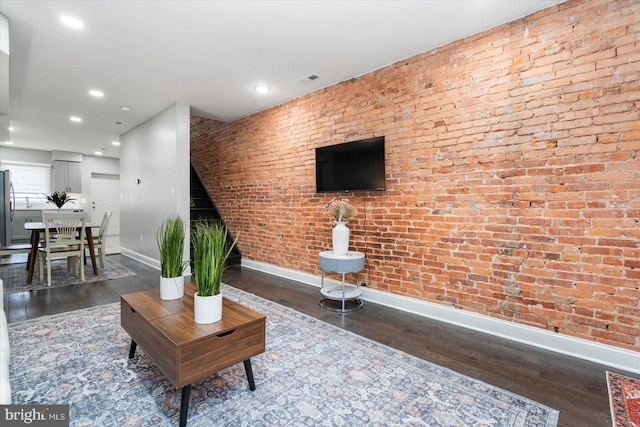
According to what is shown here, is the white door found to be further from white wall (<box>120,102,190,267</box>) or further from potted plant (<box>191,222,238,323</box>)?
potted plant (<box>191,222,238,323</box>)

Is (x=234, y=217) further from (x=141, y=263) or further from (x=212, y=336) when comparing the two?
(x=212, y=336)

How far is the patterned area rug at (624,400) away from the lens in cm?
156

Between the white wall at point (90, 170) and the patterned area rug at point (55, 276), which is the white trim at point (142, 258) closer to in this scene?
the patterned area rug at point (55, 276)

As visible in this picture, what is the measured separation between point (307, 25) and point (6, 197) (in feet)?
22.1

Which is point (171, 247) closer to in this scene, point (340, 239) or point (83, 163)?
point (340, 239)

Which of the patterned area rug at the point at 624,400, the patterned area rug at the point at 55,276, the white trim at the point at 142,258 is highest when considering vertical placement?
the white trim at the point at 142,258

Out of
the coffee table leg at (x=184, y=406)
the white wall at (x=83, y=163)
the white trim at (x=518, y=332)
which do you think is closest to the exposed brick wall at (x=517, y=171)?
the white trim at (x=518, y=332)

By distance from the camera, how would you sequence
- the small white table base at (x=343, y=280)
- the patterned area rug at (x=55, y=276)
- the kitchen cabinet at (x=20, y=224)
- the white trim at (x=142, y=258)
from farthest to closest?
the kitchen cabinet at (x=20, y=224) < the white trim at (x=142, y=258) < the patterned area rug at (x=55, y=276) < the small white table base at (x=343, y=280)

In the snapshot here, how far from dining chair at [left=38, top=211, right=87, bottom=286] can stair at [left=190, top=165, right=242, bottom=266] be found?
1.70 meters

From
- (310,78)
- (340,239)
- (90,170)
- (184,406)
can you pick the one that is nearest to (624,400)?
(340,239)

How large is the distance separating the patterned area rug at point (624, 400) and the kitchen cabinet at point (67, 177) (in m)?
11.5

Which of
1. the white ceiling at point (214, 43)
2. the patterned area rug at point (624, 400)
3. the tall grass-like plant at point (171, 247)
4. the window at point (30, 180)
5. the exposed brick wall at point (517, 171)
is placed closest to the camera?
the patterned area rug at point (624, 400)

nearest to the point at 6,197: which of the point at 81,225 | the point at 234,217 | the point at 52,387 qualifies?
the point at 81,225

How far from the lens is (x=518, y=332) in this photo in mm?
2463
